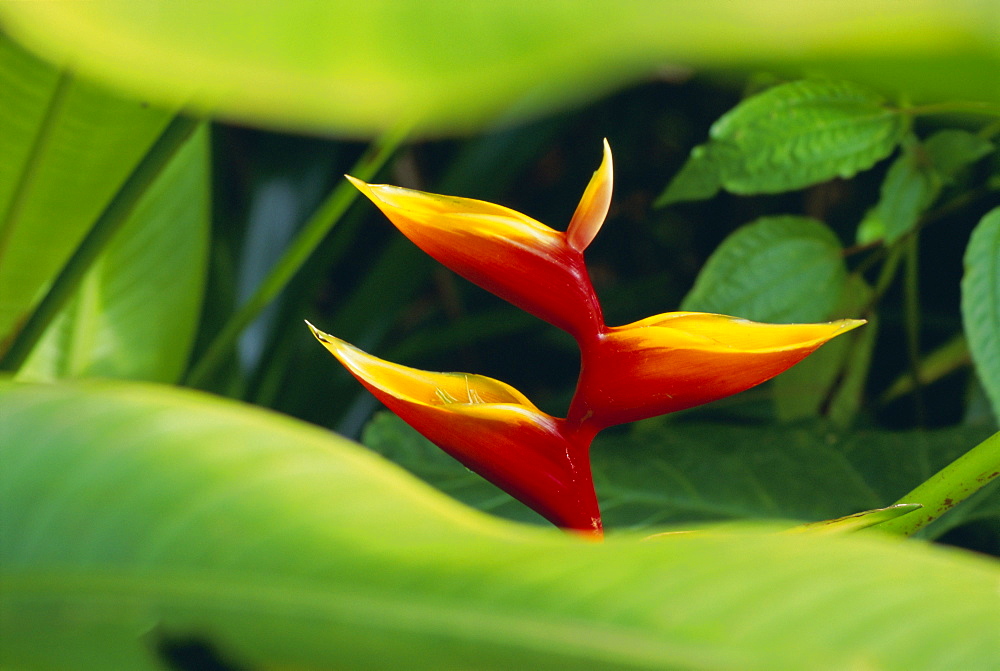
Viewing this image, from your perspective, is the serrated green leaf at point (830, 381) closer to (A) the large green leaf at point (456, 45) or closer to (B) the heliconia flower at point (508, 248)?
(B) the heliconia flower at point (508, 248)

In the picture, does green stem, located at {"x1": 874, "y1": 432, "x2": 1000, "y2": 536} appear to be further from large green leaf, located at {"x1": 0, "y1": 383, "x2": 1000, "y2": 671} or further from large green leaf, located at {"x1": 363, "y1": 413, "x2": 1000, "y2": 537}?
large green leaf, located at {"x1": 363, "y1": 413, "x2": 1000, "y2": 537}

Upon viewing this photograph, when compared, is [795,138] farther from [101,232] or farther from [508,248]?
[101,232]

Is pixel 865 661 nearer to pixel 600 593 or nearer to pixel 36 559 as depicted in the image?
pixel 600 593

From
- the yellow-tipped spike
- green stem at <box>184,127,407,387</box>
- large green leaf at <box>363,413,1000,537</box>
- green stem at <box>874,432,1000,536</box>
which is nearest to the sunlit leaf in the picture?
green stem at <box>874,432,1000,536</box>

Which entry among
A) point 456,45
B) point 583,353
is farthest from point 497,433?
point 456,45

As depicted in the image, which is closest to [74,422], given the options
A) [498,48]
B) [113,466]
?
[113,466]
